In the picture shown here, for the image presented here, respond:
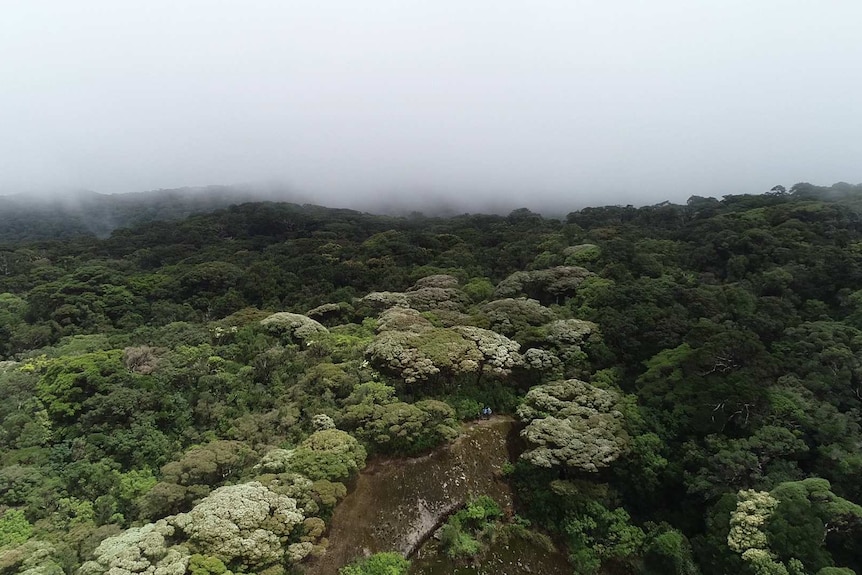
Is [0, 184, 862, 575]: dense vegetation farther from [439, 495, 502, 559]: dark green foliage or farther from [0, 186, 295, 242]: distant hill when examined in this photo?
[0, 186, 295, 242]: distant hill

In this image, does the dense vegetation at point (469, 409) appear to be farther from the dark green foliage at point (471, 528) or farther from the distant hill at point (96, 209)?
the distant hill at point (96, 209)

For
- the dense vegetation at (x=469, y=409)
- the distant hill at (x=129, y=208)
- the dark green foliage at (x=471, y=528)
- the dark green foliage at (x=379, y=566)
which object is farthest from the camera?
the distant hill at (x=129, y=208)

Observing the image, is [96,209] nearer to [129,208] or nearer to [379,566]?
[129,208]

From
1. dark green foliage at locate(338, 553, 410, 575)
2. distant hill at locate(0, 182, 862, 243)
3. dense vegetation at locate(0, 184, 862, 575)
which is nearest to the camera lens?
dense vegetation at locate(0, 184, 862, 575)

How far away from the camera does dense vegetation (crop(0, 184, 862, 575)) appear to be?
12250 mm

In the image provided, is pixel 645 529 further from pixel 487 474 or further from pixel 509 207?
pixel 509 207

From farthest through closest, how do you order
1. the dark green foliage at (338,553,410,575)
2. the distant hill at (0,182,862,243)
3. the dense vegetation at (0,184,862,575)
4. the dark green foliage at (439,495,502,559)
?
the distant hill at (0,182,862,243)
the dark green foliage at (439,495,502,559)
the dark green foliage at (338,553,410,575)
the dense vegetation at (0,184,862,575)

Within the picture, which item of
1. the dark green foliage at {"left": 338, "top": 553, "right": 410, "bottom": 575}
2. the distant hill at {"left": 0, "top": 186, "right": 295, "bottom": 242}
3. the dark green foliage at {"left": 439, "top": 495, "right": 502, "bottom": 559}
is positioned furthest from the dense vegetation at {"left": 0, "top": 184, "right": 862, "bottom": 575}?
the distant hill at {"left": 0, "top": 186, "right": 295, "bottom": 242}

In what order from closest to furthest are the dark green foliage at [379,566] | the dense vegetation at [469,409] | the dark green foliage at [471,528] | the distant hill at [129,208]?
the dense vegetation at [469,409] < the dark green foliage at [379,566] < the dark green foliage at [471,528] < the distant hill at [129,208]

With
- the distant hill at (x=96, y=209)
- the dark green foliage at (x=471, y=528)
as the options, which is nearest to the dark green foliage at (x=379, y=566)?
the dark green foliage at (x=471, y=528)

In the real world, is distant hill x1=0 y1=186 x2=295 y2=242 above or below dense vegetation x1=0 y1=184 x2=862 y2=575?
below

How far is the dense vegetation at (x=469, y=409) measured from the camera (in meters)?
12.2

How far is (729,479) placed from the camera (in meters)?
14.2

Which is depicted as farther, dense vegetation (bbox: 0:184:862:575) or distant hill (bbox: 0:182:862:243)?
distant hill (bbox: 0:182:862:243)
